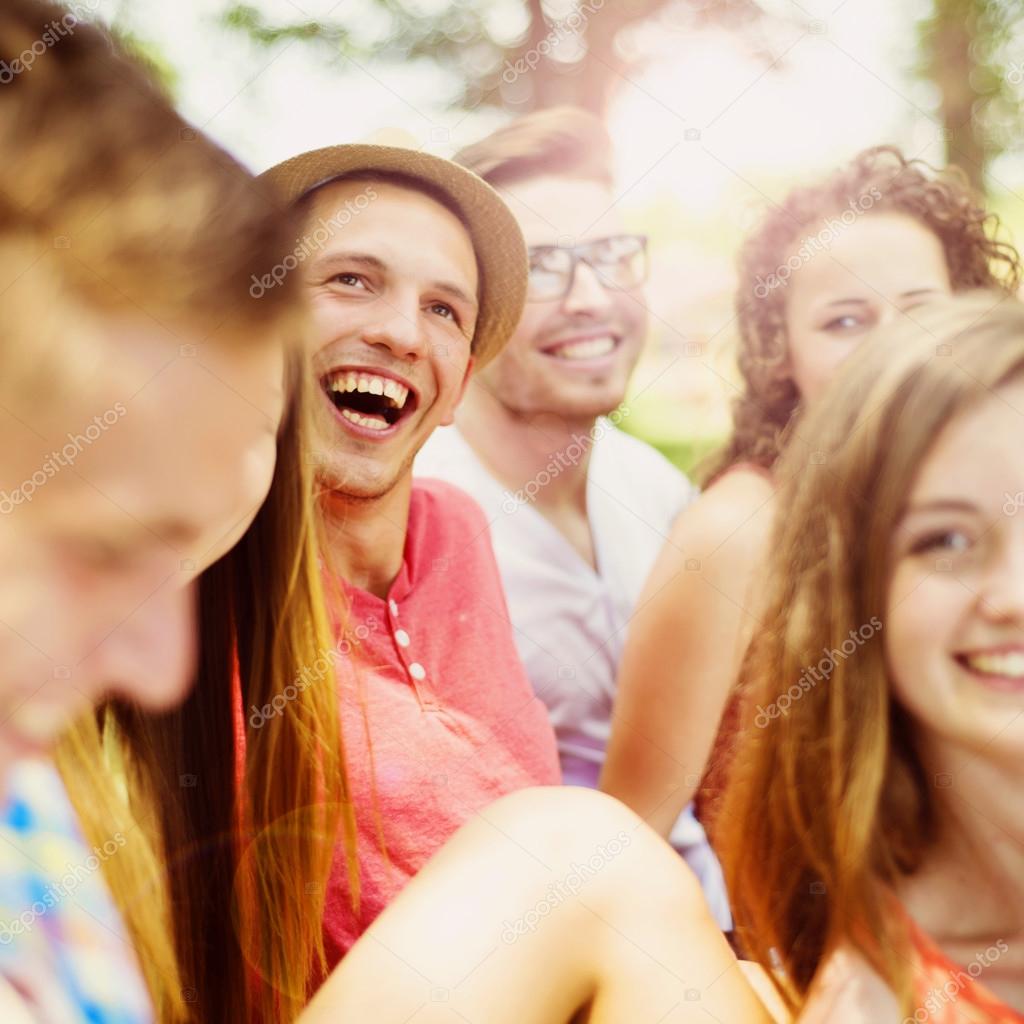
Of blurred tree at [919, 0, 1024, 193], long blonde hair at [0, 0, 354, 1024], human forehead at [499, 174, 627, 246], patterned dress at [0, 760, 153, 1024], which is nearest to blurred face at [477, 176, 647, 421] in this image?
human forehead at [499, 174, 627, 246]

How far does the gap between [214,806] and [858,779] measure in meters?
0.60

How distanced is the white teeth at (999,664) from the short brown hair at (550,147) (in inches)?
21.4

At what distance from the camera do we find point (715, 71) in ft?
3.60

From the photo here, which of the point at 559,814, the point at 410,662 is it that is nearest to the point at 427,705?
the point at 410,662

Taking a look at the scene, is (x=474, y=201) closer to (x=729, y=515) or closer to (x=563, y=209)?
(x=563, y=209)

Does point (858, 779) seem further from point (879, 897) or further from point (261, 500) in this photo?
point (261, 500)

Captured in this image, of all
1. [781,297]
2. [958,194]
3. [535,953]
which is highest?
[958,194]

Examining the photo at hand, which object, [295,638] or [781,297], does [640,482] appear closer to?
[781,297]

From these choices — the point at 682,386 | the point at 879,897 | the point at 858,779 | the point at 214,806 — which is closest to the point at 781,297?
the point at 682,386

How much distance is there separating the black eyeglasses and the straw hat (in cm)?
2

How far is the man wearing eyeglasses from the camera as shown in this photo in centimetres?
111

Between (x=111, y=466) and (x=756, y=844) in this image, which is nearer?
(x=111, y=466)

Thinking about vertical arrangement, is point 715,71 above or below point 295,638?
above

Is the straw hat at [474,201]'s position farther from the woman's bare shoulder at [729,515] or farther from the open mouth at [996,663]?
the open mouth at [996,663]
